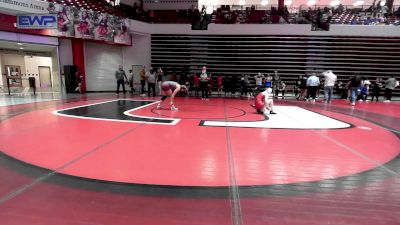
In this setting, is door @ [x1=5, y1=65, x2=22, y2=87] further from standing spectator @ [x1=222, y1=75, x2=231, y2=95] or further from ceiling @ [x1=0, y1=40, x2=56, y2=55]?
standing spectator @ [x1=222, y1=75, x2=231, y2=95]

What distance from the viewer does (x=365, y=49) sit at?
1636cm

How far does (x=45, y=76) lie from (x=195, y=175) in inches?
692

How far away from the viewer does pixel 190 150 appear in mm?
3951

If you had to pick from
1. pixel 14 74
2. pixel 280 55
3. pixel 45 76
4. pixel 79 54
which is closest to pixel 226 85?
pixel 280 55

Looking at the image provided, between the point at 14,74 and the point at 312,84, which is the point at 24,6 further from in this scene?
the point at 312,84

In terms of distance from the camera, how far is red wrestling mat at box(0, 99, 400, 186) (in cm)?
305

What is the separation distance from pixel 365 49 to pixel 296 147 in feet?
51.4

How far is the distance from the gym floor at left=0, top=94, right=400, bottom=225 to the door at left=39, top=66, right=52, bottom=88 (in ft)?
42.1

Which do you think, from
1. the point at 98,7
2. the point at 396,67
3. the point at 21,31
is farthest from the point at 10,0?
the point at 396,67

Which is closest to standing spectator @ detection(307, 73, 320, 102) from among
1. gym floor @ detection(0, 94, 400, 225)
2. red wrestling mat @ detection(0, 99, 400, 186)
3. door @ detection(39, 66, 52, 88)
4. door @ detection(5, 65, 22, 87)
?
red wrestling mat @ detection(0, 99, 400, 186)

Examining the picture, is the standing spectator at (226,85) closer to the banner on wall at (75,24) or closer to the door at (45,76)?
the banner on wall at (75,24)

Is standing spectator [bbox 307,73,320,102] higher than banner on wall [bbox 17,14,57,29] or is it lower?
lower

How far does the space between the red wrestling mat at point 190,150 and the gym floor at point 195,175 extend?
0.05ft

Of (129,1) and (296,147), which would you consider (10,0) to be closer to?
(129,1)
